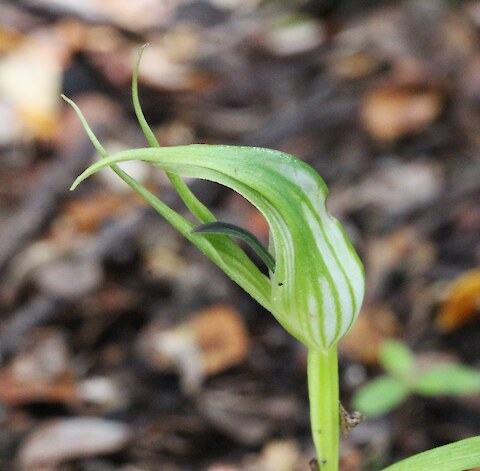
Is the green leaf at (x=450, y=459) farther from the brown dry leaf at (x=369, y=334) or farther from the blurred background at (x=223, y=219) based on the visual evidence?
the brown dry leaf at (x=369, y=334)

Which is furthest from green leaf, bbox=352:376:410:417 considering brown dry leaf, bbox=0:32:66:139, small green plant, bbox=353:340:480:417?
brown dry leaf, bbox=0:32:66:139

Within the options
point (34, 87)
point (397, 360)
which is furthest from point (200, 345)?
point (34, 87)

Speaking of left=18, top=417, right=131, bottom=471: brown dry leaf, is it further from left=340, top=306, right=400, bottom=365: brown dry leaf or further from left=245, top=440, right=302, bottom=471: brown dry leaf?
left=340, top=306, right=400, bottom=365: brown dry leaf

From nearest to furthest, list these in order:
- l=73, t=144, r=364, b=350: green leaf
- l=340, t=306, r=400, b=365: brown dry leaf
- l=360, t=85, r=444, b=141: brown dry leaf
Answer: l=73, t=144, r=364, b=350: green leaf
l=340, t=306, r=400, b=365: brown dry leaf
l=360, t=85, r=444, b=141: brown dry leaf

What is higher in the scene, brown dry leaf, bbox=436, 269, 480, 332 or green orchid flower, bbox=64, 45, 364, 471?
brown dry leaf, bbox=436, 269, 480, 332

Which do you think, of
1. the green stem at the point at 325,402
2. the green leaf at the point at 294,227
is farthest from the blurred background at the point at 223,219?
the green leaf at the point at 294,227

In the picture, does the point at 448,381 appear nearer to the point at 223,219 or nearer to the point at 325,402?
the point at 325,402

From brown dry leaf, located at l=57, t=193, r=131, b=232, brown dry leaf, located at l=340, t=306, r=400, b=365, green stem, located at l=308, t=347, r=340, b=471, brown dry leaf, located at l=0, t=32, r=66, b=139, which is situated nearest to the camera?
green stem, located at l=308, t=347, r=340, b=471
